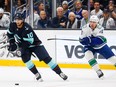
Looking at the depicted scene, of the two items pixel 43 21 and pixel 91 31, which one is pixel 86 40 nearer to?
pixel 91 31

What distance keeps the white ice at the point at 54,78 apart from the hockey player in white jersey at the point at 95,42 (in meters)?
0.27

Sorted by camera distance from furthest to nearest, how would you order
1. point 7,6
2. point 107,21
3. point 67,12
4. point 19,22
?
point 7,6 → point 67,12 → point 107,21 → point 19,22

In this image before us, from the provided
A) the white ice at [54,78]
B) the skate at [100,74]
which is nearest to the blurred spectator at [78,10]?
the white ice at [54,78]

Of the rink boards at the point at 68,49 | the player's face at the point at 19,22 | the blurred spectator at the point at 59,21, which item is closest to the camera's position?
the player's face at the point at 19,22

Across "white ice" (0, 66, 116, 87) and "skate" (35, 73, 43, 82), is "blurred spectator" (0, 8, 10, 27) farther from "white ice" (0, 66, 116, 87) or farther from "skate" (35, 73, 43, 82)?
"skate" (35, 73, 43, 82)

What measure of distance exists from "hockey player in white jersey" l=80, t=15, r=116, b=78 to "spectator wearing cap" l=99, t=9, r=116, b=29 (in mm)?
845

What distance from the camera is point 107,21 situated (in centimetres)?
816

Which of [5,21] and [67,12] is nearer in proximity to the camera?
[67,12]

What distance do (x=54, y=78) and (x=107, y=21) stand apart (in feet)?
5.01

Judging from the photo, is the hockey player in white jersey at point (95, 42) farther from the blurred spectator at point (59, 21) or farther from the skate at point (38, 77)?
the blurred spectator at point (59, 21)

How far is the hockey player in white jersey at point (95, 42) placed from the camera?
7293 mm

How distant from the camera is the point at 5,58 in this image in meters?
8.62

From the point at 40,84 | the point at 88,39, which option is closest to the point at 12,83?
the point at 40,84

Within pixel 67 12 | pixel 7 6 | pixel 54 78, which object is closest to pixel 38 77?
pixel 54 78
